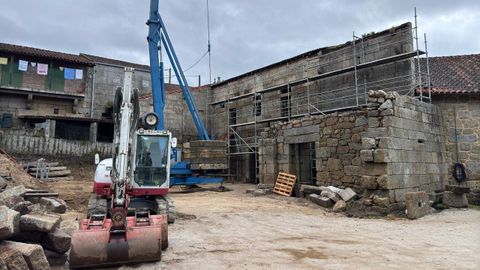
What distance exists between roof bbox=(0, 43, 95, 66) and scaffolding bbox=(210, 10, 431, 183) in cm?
1016

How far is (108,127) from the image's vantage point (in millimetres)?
24500

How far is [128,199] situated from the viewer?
19.7 feet

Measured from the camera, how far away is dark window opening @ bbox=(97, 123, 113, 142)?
23.9 m

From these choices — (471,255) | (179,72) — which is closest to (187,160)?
(179,72)

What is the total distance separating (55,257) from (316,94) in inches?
536

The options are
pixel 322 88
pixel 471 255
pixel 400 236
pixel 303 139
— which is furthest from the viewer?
pixel 322 88

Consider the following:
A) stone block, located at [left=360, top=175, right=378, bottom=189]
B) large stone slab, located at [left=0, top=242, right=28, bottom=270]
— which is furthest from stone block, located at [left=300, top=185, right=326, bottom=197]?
large stone slab, located at [left=0, top=242, right=28, bottom=270]

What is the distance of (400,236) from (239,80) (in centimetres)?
1664

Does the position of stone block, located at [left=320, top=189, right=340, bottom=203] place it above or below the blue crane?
below

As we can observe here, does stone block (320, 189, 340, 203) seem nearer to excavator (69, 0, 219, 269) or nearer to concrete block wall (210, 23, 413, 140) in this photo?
concrete block wall (210, 23, 413, 140)

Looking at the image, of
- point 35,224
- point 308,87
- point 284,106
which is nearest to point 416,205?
point 308,87

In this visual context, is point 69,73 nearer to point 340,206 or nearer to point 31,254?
point 340,206

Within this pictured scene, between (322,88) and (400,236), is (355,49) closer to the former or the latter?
(322,88)

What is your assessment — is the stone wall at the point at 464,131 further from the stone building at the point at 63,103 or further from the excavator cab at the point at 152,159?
the stone building at the point at 63,103
